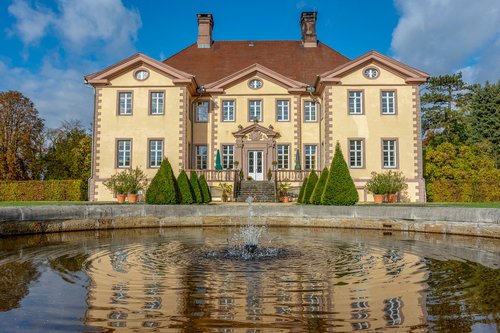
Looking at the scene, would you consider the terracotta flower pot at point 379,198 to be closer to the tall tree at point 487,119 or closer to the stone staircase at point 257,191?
the stone staircase at point 257,191

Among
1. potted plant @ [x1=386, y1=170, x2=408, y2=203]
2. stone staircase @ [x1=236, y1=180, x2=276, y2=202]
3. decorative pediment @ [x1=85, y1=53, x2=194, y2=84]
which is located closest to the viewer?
potted plant @ [x1=386, y1=170, x2=408, y2=203]

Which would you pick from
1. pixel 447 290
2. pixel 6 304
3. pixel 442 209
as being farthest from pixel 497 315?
pixel 442 209

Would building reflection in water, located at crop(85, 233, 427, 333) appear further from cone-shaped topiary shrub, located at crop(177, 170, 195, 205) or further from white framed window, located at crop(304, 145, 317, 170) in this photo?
white framed window, located at crop(304, 145, 317, 170)

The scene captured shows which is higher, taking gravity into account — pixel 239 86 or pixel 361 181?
pixel 239 86

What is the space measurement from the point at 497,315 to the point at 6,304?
18.6ft

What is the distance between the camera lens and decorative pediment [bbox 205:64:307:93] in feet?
91.2

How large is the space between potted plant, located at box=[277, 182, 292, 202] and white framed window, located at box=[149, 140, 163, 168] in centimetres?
815

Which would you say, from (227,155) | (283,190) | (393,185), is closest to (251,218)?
(283,190)

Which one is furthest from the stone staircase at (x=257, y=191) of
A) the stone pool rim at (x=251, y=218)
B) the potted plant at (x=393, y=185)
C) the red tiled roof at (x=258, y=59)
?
the stone pool rim at (x=251, y=218)

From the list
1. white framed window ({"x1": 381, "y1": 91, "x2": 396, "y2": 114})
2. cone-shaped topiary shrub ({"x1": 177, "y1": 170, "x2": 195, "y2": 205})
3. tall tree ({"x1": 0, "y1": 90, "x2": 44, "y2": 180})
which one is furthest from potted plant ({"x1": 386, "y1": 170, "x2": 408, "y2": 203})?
tall tree ({"x1": 0, "y1": 90, "x2": 44, "y2": 180})

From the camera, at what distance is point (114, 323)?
411cm

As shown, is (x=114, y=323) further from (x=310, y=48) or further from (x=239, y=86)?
(x=310, y=48)

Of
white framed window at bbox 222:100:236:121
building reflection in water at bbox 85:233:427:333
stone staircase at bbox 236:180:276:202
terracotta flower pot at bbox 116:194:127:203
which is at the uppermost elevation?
white framed window at bbox 222:100:236:121

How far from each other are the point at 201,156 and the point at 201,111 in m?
3.23
